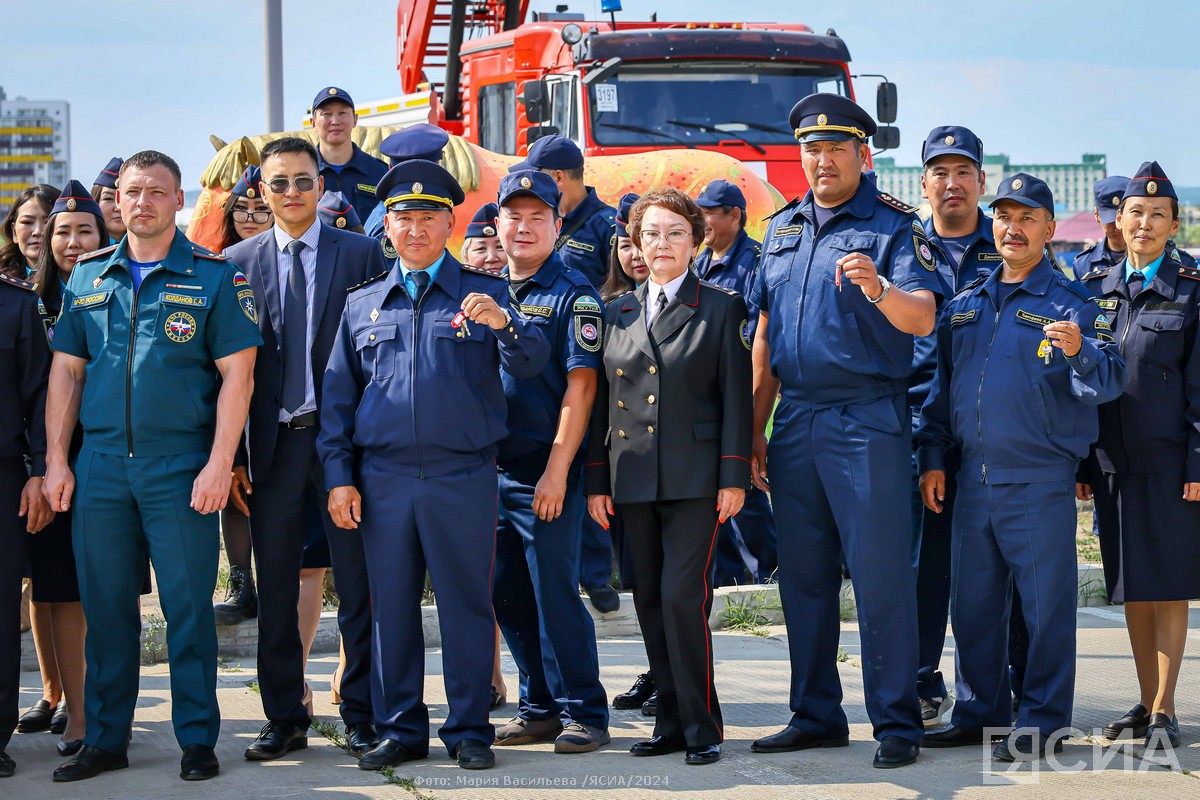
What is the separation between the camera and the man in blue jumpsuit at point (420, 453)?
4727 mm

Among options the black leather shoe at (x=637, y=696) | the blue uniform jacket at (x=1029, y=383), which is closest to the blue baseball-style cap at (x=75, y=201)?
the black leather shoe at (x=637, y=696)

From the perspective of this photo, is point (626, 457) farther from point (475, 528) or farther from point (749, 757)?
point (749, 757)

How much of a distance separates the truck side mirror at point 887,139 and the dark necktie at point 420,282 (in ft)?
27.1

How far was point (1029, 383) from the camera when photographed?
4770mm

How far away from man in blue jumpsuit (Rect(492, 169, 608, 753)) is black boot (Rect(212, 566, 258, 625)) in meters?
1.92

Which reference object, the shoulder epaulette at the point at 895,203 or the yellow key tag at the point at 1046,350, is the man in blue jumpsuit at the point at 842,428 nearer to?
the shoulder epaulette at the point at 895,203

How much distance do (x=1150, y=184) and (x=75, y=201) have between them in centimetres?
402

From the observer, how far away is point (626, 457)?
4797 mm

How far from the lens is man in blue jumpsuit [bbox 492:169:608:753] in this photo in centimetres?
494

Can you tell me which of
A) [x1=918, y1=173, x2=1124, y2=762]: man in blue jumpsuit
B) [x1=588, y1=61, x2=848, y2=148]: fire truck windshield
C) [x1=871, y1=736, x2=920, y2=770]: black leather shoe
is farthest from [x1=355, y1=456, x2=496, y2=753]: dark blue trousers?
[x1=588, y1=61, x2=848, y2=148]: fire truck windshield

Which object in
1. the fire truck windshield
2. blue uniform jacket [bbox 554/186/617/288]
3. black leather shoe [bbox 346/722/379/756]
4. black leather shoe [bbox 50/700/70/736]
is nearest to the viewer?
black leather shoe [bbox 346/722/379/756]

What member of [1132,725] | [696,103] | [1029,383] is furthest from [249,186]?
[696,103]

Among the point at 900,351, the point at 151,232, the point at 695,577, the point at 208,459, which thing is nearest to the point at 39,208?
the point at 151,232

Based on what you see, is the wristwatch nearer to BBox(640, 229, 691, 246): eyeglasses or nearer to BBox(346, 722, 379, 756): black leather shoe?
BBox(640, 229, 691, 246): eyeglasses
